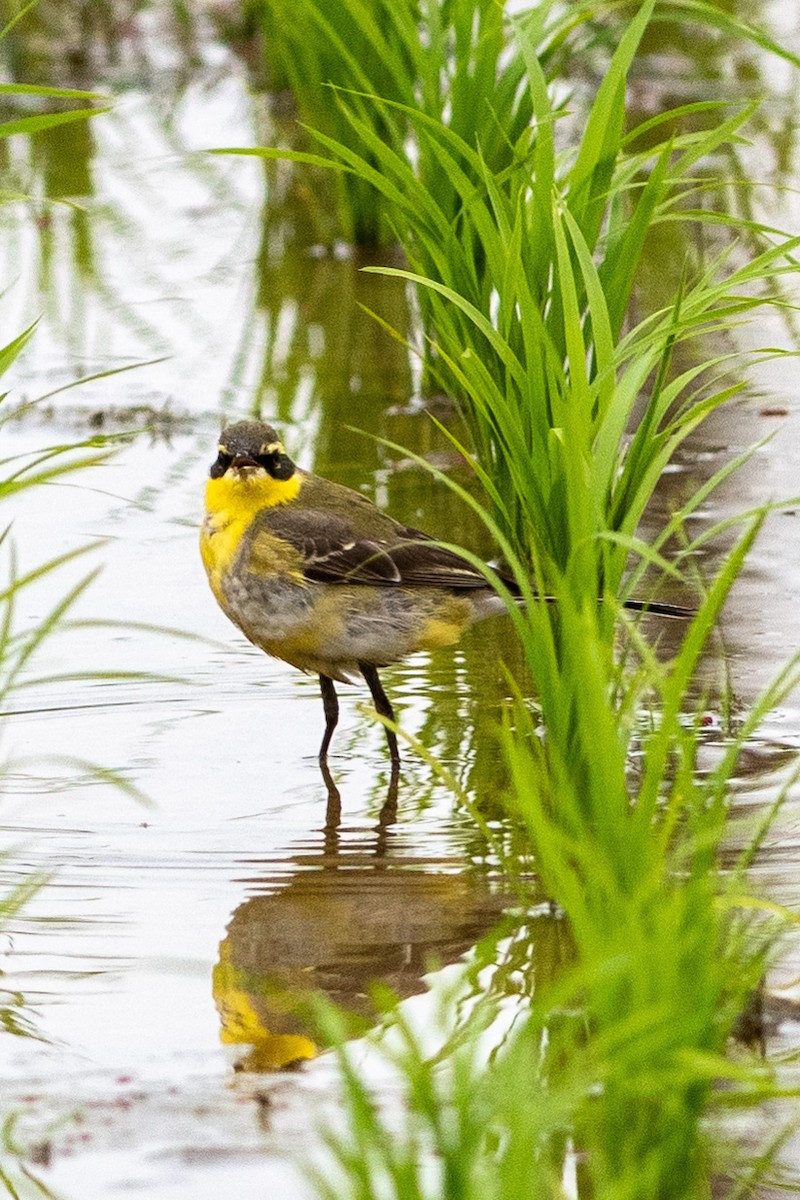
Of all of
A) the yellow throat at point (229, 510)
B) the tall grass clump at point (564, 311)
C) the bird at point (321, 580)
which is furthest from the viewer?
the yellow throat at point (229, 510)

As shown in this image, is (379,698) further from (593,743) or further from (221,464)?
(593,743)

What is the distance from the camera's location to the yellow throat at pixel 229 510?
233 inches

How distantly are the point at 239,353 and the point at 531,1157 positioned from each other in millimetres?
7358

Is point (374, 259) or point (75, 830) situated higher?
point (374, 259)

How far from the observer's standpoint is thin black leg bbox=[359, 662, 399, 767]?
5836mm

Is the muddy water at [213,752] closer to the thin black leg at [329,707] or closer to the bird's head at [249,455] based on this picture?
the thin black leg at [329,707]

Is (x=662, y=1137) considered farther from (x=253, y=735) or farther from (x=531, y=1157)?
(x=253, y=735)

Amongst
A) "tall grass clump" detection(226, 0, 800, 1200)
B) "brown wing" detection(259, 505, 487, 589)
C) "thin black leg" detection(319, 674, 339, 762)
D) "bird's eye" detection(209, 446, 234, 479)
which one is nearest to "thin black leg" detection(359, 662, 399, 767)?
"thin black leg" detection(319, 674, 339, 762)

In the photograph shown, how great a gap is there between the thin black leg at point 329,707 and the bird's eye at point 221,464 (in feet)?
2.18

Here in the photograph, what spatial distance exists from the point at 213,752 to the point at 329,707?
0.36 meters

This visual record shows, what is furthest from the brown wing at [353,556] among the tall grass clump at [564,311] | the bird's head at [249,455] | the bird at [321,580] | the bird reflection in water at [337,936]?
the bird reflection in water at [337,936]

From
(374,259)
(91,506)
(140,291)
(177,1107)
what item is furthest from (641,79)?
(177,1107)

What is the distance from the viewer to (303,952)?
183 inches

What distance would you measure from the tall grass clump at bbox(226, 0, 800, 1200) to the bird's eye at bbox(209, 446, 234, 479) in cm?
73
